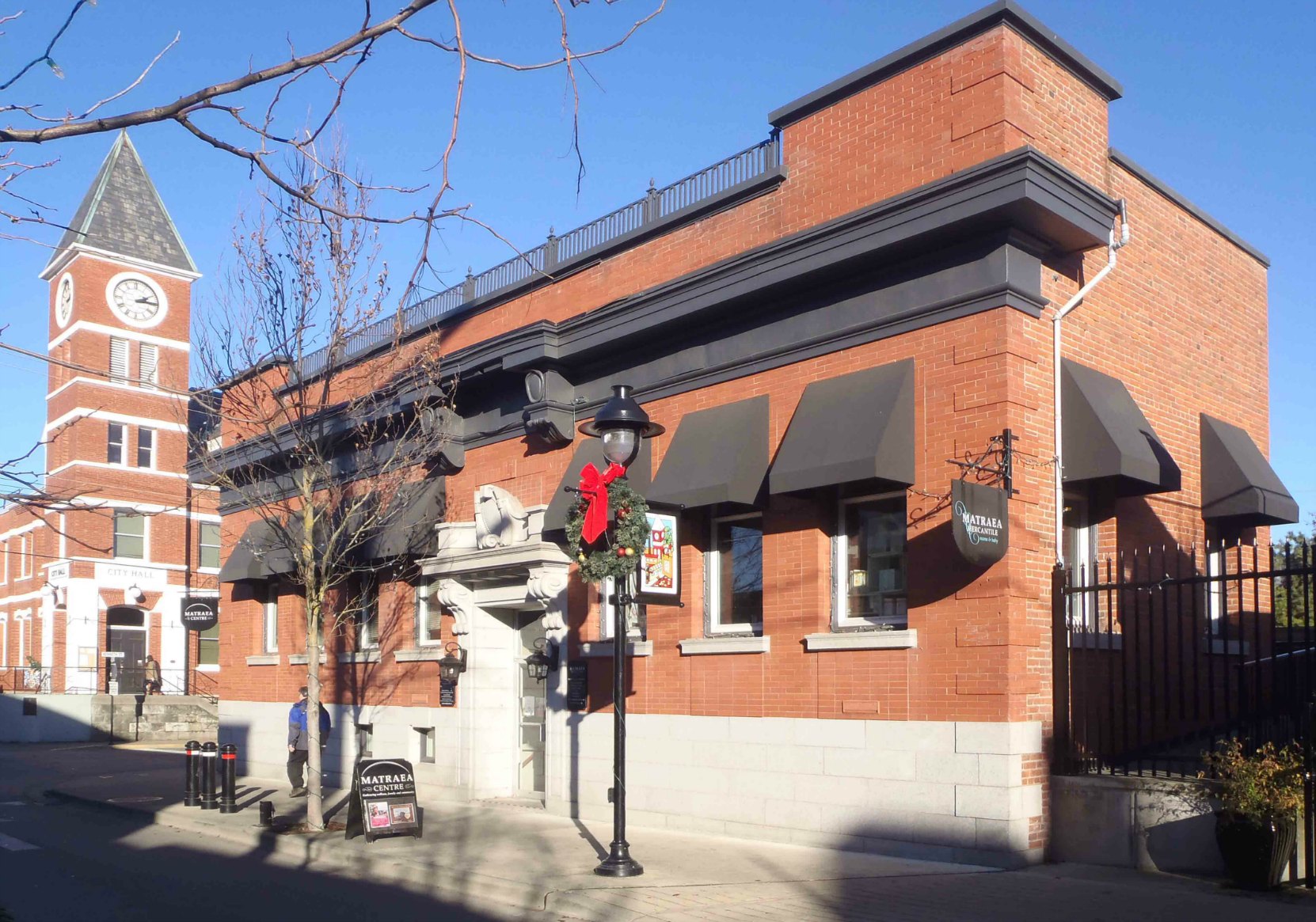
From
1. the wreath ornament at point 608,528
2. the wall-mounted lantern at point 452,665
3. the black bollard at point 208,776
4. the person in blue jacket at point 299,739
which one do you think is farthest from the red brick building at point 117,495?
the wreath ornament at point 608,528

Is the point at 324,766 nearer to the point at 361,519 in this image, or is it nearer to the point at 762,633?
the point at 361,519

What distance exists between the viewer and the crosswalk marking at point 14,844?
14.1 meters

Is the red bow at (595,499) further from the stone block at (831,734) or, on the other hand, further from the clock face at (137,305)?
the clock face at (137,305)

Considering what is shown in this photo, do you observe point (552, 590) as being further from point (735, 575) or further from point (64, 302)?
point (64, 302)

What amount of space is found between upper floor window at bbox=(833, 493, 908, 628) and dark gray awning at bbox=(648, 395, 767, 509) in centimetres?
109

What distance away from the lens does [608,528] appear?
37.0 feet

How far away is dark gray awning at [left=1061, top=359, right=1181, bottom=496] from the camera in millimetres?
11750

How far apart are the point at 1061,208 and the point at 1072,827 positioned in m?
5.69

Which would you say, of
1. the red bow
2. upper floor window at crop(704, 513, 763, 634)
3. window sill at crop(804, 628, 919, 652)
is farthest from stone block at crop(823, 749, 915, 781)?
the red bow

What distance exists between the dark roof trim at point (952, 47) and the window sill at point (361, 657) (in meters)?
10.7

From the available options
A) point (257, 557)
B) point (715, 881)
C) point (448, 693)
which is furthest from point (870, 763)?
point (257, 557)

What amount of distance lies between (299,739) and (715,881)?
369 inches

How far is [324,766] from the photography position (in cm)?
2061

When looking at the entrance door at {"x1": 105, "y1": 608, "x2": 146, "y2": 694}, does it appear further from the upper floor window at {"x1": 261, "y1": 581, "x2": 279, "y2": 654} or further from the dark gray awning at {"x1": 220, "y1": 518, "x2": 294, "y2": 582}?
the dark gray awning at {"x1": 220, "y1": 518, "x2": 294, "y2": 582}
